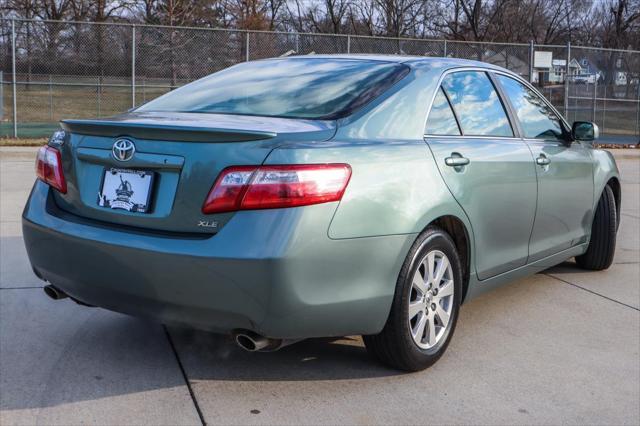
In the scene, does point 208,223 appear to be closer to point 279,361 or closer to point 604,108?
point 279,361

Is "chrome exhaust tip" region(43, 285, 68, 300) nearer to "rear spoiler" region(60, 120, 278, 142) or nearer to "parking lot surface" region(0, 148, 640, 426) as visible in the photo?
"parking lot surface" region(0, 148, 640, 426)

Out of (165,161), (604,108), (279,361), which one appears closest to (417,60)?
(165,161)

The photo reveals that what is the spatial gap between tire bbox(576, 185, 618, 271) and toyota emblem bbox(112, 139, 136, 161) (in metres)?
3.65

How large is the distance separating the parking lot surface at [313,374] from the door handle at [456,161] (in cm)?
97

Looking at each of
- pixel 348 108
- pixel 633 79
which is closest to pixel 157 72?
pixel 633 79

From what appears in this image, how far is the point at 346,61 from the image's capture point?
4.15 metres

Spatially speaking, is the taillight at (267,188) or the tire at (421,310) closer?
the taillight at (267,188)

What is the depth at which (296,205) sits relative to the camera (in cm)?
296

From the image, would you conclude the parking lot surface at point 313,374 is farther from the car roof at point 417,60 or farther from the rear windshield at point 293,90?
the car roof at point 417,60

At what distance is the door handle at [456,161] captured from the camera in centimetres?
371

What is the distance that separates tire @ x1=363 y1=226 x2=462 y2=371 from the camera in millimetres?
3405

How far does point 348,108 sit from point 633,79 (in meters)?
21.5

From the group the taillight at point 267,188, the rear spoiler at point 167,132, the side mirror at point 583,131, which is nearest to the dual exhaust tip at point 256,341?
the taillight at point 267,188

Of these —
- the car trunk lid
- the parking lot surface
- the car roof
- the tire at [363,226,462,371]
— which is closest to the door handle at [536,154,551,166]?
the car roof
